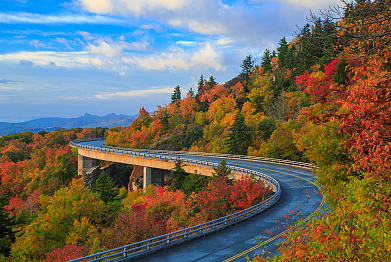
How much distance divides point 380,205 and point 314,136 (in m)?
16.5

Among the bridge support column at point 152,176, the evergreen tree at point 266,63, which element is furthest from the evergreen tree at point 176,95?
the bridge support column at point 152,176

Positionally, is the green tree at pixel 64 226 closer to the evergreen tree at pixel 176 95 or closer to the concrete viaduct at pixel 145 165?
the concrete viaduct at pixel 145 165

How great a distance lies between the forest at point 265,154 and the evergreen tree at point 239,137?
9.4 inches

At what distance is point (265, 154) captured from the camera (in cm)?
5791

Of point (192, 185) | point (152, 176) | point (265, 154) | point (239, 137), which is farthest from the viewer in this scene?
point (239, 137)

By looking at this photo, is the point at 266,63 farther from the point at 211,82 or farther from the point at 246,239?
the point at 246,239

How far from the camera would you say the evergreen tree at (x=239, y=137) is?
62.7m

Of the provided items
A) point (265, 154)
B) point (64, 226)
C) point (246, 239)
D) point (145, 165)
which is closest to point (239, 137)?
point (265, 154)

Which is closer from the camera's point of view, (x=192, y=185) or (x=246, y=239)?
(x=246, y=239)

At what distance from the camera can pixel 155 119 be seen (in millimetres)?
103750

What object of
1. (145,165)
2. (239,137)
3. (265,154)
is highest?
(239,137)

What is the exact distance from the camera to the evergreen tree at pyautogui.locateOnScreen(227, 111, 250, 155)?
62.7m

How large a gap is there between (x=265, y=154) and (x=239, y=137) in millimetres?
7341

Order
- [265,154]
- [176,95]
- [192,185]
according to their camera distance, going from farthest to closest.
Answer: [176,95]
[265,154]
[192,185]
